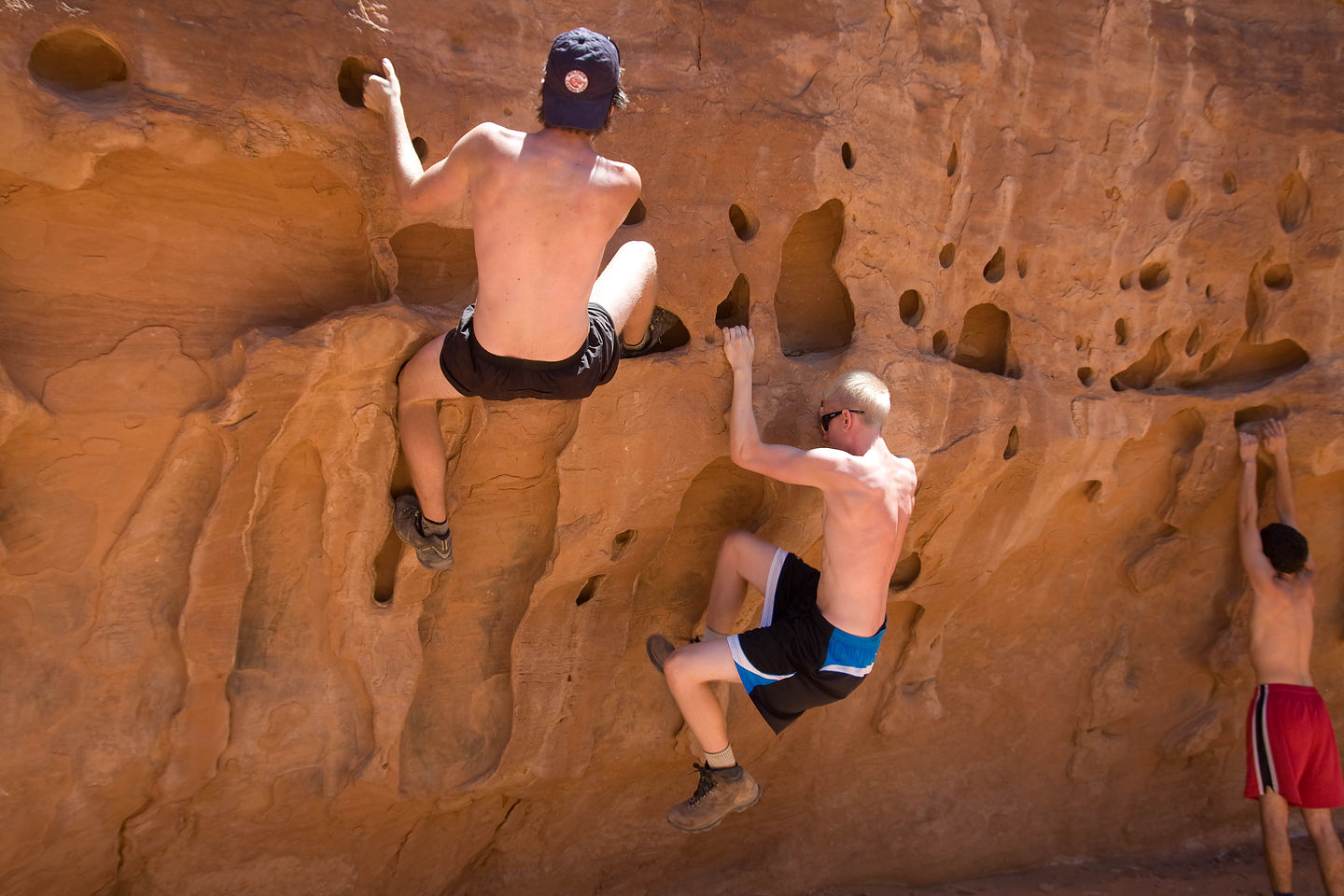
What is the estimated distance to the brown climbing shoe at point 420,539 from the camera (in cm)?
288

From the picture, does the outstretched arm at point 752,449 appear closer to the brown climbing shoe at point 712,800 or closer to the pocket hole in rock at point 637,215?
the pocket hole in rock at point 637,215

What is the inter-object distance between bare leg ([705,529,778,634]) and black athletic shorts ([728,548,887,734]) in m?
0.23

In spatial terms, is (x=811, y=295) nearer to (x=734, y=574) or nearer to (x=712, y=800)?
(x=734, y=574)

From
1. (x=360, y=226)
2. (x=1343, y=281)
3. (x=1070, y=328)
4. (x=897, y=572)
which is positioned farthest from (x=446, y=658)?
(x=1343, y=281)

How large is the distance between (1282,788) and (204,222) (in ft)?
14.0

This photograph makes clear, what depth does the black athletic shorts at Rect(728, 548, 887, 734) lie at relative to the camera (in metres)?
2.94

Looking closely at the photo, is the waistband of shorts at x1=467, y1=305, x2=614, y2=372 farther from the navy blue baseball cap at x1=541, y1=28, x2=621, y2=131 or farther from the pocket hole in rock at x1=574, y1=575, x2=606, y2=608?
the pocket hole in rock at x1=574, y1=575, x2=606, y2=608

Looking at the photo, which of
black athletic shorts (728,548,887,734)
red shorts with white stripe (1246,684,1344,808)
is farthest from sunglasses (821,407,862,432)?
red shorts with white stripe (1246,684,1344,808)

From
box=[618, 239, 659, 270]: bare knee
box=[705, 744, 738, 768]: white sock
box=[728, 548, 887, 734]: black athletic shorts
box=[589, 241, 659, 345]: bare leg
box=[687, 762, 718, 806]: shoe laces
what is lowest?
box=[687, 762, 718, 806]: shoe laces

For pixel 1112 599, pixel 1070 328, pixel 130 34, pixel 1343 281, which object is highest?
pixel 130 34

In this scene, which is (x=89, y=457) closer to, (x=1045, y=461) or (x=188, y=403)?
(x=188, y=403)

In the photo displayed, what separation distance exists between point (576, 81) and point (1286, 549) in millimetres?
3352

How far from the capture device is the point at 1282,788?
13.1ft

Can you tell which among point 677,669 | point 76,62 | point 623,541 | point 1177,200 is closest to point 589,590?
point 623,541
